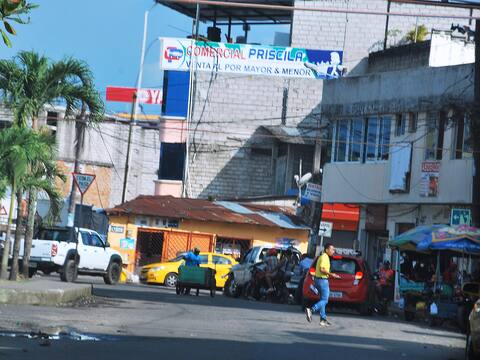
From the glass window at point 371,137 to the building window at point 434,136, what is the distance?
3.38 meters

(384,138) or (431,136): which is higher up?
(384,138)

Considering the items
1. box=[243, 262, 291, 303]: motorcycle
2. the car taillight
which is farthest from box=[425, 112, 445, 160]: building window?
the car taillight

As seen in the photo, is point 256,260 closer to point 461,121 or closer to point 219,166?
point 461,121

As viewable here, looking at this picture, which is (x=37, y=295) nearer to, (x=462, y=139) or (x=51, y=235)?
(x=51, y=235)

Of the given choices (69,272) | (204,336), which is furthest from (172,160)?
(204,336)

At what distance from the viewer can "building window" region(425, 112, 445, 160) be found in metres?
39.6

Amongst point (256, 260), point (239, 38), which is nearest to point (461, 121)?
point (256, 260)

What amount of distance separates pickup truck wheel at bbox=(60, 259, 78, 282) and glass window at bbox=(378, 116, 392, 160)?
14.5 m

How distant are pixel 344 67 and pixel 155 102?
64.4 ft

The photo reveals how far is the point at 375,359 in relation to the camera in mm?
14898

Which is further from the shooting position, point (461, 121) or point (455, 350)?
point (461, 121)

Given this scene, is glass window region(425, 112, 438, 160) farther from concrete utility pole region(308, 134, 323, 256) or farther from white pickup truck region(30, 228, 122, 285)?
concrete utility pole region(308, 134, 323, 256)

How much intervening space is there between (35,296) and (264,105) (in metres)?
40.4

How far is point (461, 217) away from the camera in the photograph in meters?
30.7
